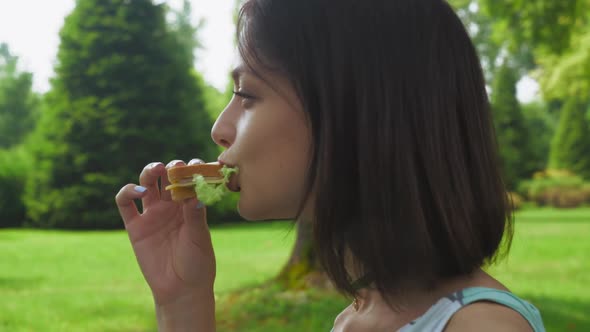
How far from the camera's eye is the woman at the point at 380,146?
1.37 meters

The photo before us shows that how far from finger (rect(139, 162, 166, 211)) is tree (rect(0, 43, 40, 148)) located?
3843 centimetres

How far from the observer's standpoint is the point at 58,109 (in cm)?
2258

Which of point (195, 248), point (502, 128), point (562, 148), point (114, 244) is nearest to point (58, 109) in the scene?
point (114, 244)

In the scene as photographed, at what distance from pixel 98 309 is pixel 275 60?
24.2 ft

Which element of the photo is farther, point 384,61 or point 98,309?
point 98,309

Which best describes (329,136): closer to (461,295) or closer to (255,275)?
(461,295)

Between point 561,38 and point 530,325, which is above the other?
point 561,38

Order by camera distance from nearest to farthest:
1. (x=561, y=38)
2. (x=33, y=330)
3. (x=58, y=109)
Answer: (x=33, y=330)
(x=561, y=38)
(x=58, y=109)

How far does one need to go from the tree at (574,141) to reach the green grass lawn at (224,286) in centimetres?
1840

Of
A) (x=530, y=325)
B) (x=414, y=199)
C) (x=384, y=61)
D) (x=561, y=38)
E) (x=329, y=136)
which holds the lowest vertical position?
(x=530, y=325)

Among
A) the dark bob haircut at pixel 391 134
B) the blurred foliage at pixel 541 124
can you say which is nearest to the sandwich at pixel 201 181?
the dark bob haircut at pixel 391 134

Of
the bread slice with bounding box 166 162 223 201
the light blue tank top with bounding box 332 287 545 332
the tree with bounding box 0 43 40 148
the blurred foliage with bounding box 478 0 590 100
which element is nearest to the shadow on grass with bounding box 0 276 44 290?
the blurred foliage with bounding box 478 0 590 100

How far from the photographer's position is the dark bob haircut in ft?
4.49

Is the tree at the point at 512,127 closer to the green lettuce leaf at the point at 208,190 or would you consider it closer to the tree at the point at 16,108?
the tree at the point at 16,108
